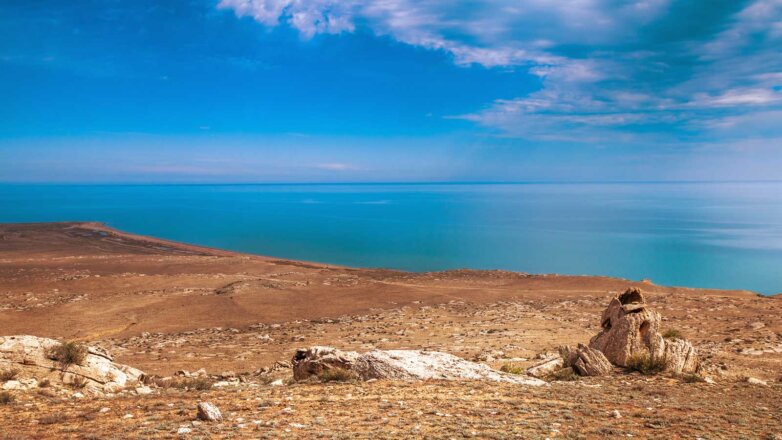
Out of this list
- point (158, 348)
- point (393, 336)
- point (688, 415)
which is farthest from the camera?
point (393, 336)

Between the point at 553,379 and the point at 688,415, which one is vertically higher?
the point at 688,415

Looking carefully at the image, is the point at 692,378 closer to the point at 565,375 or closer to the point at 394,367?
the point at 565,375

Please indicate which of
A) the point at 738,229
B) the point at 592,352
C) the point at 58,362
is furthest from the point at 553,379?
the point at 738,229

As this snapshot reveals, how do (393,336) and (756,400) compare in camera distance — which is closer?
(756,400)

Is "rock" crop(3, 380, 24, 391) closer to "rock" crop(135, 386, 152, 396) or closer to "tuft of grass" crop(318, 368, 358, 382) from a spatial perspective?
"rock" crop(135, 386, 152, 396)

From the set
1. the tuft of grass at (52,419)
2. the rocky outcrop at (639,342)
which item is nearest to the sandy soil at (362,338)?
the tuft of grass at (52,419)

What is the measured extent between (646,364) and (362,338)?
11341 mm

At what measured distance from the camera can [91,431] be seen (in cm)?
711

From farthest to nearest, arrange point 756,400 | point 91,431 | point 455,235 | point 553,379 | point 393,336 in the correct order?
point 455,235, point 393,336, point 553,379, point 756,400, point 91,431

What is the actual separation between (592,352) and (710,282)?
42754mm

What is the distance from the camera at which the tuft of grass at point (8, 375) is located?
967cm

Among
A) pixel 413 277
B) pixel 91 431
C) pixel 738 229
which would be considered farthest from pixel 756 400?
pixel 738 229

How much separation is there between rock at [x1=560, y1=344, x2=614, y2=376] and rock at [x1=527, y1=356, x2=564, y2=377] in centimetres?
37

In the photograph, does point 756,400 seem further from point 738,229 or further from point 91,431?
point 738,229
